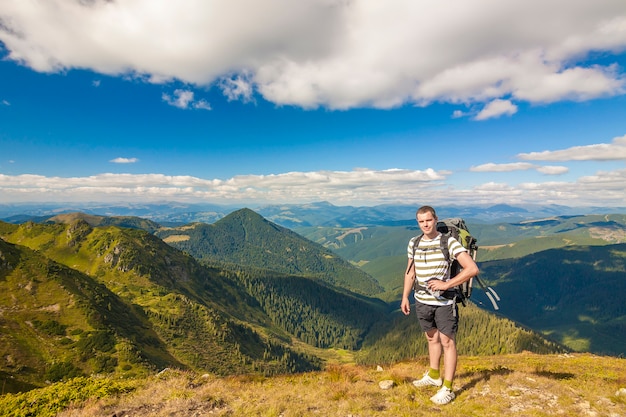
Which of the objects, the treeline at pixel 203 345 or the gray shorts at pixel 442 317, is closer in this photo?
the gray shorts at pixel 442 317

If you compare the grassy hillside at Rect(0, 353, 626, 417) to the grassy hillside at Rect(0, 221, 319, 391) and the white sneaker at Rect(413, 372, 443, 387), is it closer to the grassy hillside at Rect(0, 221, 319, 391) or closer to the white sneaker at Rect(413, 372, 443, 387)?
the white sneaker at Rect(413, 372, 443, 387)

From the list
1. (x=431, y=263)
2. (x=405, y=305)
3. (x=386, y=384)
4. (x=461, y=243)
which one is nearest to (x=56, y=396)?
(x=386, y=384)

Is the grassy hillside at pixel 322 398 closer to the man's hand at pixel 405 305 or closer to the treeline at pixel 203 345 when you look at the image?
the man's hand at pixel 405 305

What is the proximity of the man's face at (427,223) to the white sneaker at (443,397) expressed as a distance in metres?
5.85

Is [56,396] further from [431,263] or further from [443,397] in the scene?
[431,263]

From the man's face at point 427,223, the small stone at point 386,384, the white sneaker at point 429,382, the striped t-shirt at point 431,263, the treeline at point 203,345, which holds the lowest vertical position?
the treeline at point 203,345

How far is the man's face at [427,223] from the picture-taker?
11.0 m

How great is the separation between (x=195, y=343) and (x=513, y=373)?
633 ft

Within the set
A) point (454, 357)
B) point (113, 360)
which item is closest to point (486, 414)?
point (454, 357)

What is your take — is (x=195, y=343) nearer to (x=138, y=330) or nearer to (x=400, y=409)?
(x=138, y=330)

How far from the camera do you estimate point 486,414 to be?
9961mm

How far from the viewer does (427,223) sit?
10961 millimetres

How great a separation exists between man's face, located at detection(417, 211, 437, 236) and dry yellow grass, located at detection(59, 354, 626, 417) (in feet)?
19.8

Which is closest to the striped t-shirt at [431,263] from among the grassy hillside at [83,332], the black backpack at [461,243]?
the black backpack at [461,243]
